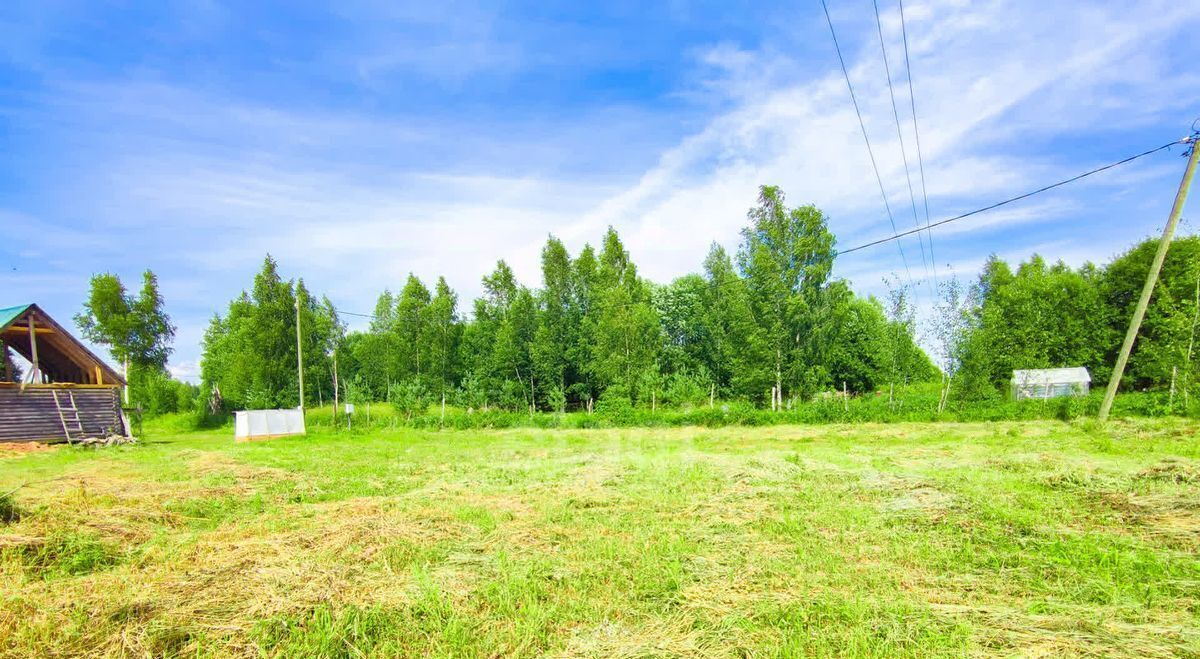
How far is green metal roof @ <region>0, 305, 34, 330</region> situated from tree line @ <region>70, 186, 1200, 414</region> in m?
15.1

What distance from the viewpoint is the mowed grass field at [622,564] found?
147 inches

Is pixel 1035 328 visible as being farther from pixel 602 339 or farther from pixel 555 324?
pixel 555 324

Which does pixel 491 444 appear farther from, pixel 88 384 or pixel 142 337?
pixel 142 337

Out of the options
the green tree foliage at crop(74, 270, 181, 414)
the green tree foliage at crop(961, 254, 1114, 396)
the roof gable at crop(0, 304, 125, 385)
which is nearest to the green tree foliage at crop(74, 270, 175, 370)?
the green tree foliage at crop(74, 270, 181, 414)

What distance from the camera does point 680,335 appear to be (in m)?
48.7

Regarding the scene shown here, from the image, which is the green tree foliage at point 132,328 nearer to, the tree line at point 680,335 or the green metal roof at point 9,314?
the tree line at point 680,335

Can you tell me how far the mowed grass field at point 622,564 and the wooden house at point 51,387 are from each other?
13676 mm

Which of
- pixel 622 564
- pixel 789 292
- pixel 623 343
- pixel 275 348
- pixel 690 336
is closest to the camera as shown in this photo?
pixel 622 564

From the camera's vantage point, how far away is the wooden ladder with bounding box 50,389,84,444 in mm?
20562

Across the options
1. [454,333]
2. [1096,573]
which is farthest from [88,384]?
[1096,573]

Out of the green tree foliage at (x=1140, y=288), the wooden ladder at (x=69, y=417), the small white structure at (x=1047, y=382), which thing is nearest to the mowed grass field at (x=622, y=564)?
the wooden ladder at (x=69, y=417)

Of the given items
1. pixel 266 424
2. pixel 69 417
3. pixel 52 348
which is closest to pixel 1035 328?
pixel 266 424

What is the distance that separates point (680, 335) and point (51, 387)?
40832mm

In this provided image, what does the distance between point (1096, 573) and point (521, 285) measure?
119 feet
